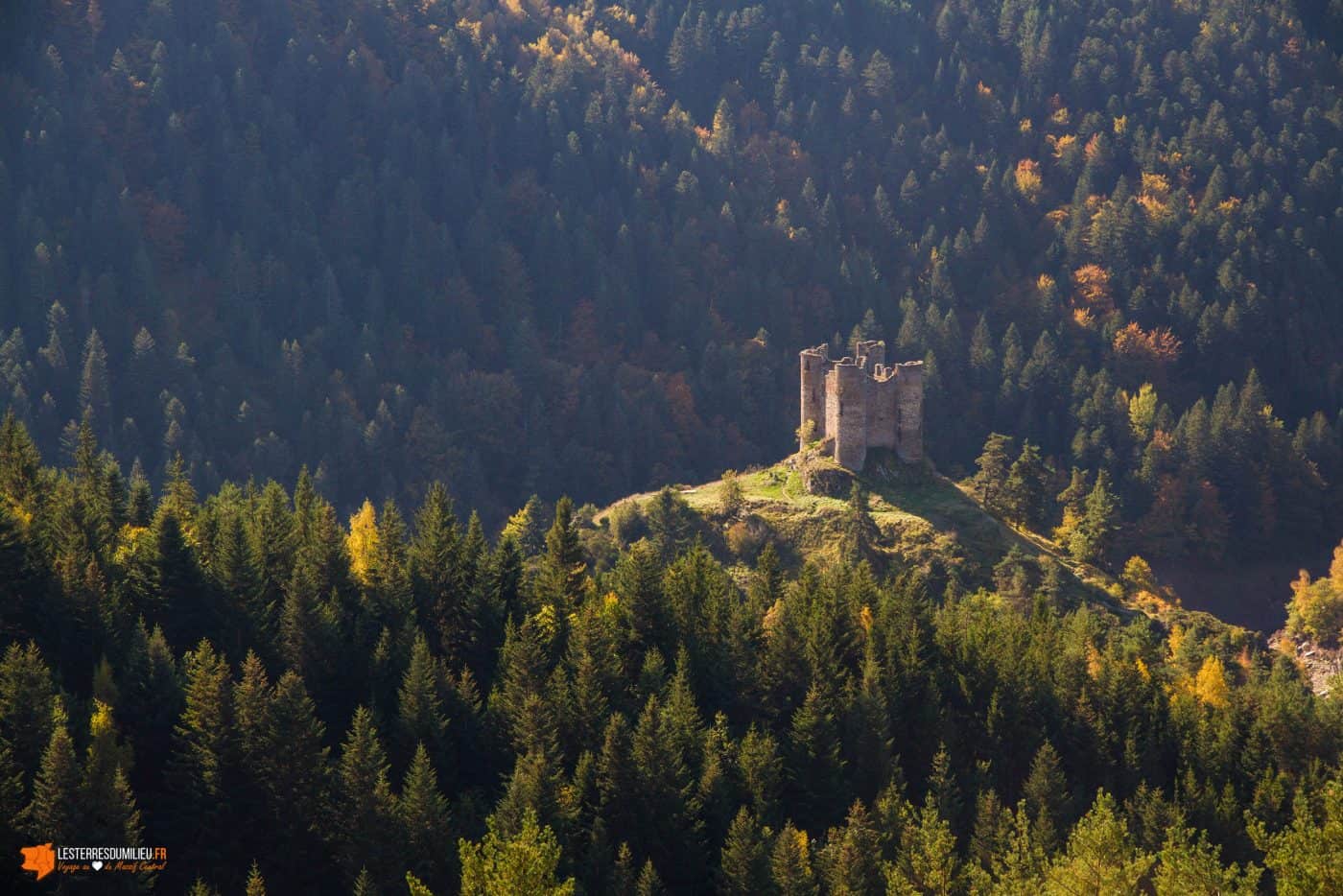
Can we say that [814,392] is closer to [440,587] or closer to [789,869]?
[440,587]

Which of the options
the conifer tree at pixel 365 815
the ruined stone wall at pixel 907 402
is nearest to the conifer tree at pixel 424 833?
the conifer tree at pixel 365 815

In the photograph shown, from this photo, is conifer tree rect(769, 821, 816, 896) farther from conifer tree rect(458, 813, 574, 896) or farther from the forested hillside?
the forested hillside

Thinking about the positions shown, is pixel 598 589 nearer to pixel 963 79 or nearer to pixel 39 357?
pixel 39 357

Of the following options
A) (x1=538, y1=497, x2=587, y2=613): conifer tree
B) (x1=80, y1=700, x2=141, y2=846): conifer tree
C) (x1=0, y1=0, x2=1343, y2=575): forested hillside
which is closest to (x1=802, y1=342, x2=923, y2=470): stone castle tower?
(x1=538, y1=497, x2=587, y2=613): conifer tree

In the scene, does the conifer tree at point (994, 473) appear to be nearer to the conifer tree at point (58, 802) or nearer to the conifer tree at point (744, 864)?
the conifer tree at point (744, 864)

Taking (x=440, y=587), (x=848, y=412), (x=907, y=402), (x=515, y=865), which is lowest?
(x=515, y=865)

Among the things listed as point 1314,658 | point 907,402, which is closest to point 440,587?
point 907,402
